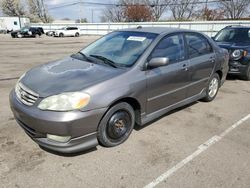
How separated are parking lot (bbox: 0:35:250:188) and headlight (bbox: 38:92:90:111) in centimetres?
73

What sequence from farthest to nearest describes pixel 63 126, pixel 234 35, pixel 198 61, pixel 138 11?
1. pixel 138 11
2. pixel 234 35
3. pixel 198 61
4. pixel 63 126

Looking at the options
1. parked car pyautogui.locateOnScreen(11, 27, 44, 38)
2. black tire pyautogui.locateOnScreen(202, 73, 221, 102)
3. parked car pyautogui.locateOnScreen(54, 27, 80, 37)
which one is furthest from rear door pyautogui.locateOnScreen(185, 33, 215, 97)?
parked car pyautogui.locateOnScreen(54, 27, 80, 37)

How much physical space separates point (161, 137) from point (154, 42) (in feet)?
4.95

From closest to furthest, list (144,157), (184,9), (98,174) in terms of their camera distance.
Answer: (98,174) → (144,157) → (184,9)

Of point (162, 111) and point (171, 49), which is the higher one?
point (171, 49)

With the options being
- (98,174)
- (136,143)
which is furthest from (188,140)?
(98,174)

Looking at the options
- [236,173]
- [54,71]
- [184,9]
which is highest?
[184,9]

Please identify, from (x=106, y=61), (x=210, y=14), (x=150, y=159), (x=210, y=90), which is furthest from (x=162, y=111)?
(x=210, y=14)

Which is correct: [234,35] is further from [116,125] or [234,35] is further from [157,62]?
[116,125]

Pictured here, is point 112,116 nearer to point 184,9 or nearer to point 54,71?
point 54,71

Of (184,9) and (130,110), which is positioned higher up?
(184,9)

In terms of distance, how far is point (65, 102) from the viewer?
276 centimetres

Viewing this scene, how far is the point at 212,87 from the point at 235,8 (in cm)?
5993

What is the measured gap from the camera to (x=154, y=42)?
3697 millimetres
